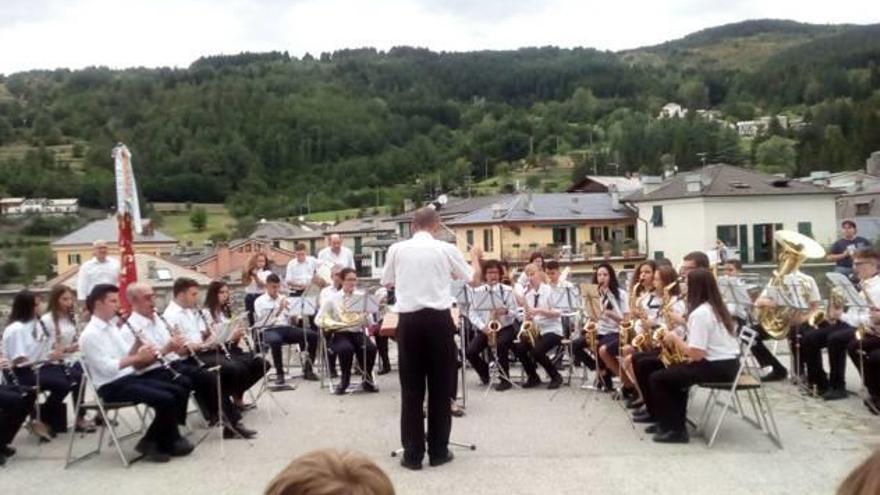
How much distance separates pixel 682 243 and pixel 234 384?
46800mm

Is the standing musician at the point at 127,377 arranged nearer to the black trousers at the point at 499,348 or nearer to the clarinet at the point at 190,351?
the clarinet at the point at 190,351

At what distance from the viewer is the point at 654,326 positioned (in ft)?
28.7

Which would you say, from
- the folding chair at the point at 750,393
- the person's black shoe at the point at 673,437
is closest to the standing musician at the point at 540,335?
the folding chair at the point at 750,393

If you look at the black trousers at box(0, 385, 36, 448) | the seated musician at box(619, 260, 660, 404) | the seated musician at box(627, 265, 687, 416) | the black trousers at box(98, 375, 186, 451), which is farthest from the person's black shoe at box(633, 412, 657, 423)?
the black trousers at box(0, 385, 36, 448)

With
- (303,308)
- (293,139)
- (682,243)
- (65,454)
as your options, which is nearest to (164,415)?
(65,454)

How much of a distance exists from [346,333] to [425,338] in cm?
391

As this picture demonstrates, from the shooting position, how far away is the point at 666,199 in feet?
175

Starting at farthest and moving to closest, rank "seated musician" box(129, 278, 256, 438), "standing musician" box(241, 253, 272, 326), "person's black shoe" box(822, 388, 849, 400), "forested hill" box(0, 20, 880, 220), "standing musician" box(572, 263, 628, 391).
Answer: "forested hill" box(0, 20, 880, 220) → "standing musician" box(241, 253, 272, 326) → "standing musician" box(572, 263, 628, 391) → "person's black shoe" box(822, 388, 849, 400) → "seated musician" box(129, 278, 256, 438)

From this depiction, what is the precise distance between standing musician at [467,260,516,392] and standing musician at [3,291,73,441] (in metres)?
4.26

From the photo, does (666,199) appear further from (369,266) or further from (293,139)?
(293,139)

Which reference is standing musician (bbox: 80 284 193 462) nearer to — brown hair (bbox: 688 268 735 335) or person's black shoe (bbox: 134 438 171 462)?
person's black shoe (bbox: 134 438 171 462)

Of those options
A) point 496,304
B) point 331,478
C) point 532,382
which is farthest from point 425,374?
point 331,478

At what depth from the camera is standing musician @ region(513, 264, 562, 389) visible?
34.6 ft

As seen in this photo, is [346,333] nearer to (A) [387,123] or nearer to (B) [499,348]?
(B) [499,348]
